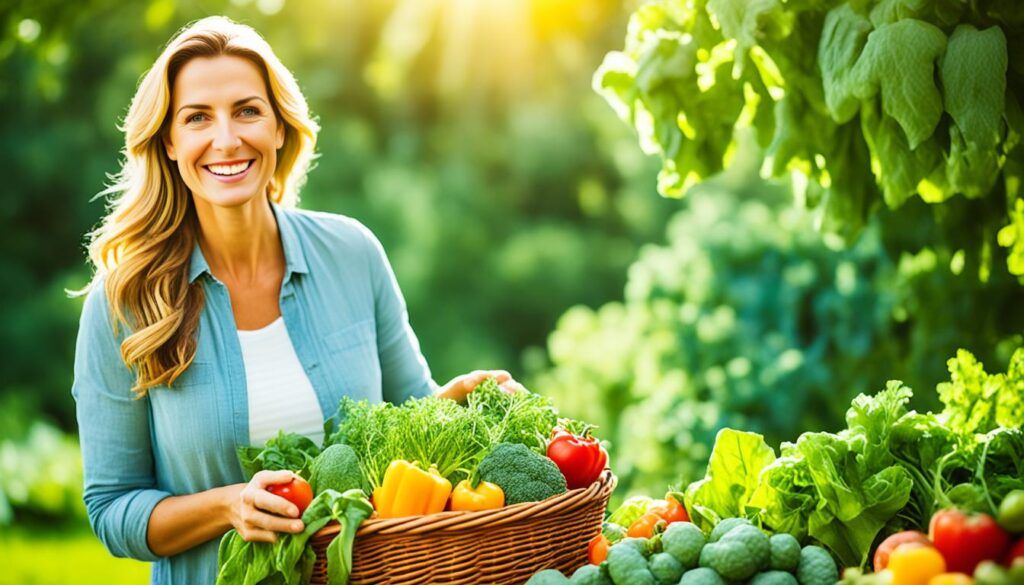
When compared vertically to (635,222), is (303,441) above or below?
below

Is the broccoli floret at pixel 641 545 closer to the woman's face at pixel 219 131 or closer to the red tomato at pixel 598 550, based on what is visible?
the red tomato at pixel 598 550

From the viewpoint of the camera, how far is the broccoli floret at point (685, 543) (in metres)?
2.14

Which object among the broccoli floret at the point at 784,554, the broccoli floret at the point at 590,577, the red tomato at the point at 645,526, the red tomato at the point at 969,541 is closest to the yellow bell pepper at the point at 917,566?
the red tomato at the point at 969,541

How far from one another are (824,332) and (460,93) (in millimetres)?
6164

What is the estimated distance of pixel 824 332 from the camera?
15.7 ft

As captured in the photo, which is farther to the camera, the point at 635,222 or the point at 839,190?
the point at 635,222

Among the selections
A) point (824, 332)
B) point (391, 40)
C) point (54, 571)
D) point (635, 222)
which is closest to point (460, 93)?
point (635, 222)

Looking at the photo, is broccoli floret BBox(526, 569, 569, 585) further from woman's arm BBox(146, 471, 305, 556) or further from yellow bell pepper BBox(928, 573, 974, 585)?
yellow bell pepper BBox(928, 573, 974, 585)

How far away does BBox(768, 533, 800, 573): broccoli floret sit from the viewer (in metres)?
2.12

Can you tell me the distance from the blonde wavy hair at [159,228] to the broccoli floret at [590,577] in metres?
1.09

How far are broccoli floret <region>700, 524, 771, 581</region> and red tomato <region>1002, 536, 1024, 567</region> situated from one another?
1.40ft

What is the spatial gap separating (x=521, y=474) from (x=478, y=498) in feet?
0.34

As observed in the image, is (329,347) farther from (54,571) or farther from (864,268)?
(54,571)

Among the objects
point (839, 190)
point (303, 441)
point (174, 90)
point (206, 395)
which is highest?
point (174, 90)
